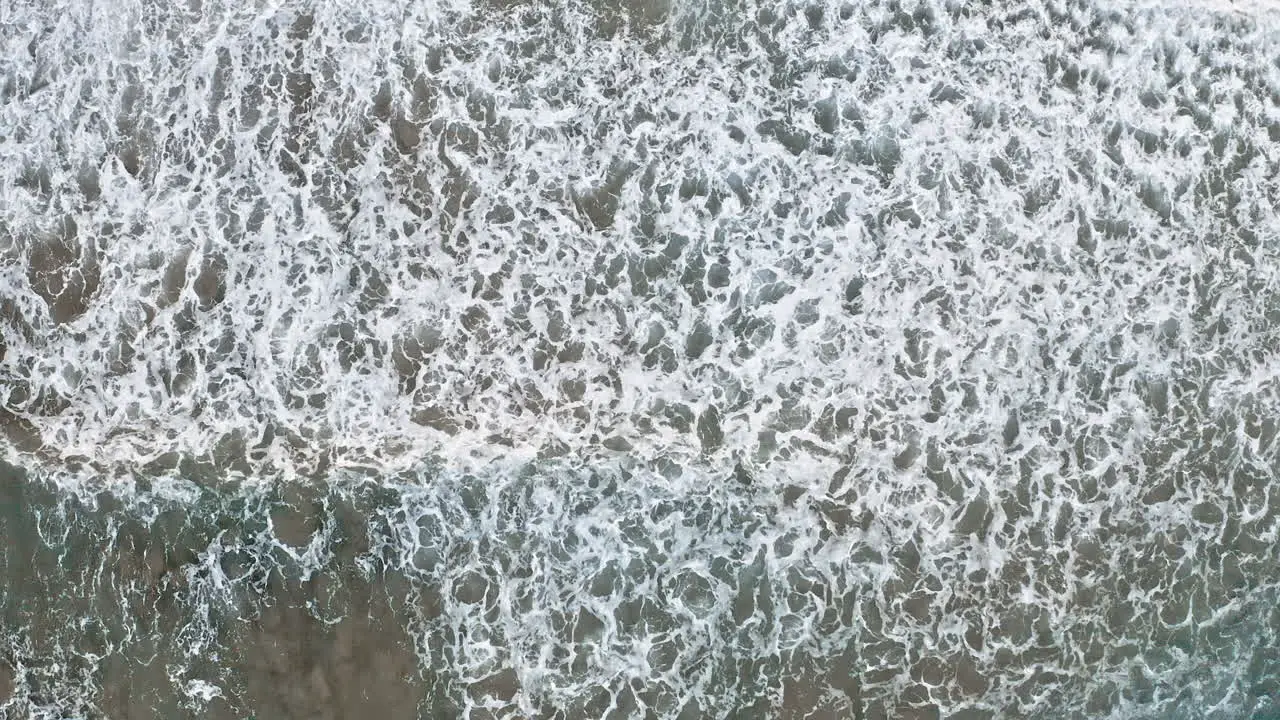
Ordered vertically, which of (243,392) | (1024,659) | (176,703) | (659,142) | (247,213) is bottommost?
(176,703)

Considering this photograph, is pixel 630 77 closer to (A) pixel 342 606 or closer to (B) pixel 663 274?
(B) pixel 663 274

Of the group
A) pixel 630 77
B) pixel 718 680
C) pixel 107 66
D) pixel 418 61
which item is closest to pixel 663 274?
pixel 630 77

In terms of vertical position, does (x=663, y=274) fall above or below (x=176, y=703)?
above

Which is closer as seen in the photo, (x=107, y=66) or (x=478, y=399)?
(x=478, y=399)

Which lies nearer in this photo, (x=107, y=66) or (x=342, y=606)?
(x=342, y=606)

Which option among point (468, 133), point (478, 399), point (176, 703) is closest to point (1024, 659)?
point (478, 399)

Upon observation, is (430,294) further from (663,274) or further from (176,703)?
(176,703)
